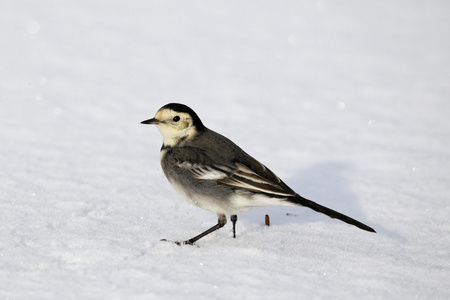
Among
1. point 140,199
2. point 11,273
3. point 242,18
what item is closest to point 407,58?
point 242,18

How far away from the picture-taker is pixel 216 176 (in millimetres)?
5570

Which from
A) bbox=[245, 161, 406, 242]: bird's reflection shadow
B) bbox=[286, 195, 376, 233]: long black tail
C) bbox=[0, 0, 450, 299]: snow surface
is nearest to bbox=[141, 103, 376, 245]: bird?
bbox=[286, 195, 376, 233]: long black tail

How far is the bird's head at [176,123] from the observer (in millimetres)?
5992

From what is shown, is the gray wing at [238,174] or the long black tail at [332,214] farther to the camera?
the gray wing at [238,174]

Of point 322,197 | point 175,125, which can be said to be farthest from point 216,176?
point 322,197

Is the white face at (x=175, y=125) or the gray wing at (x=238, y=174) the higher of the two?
the white face at (x=175, y=125)

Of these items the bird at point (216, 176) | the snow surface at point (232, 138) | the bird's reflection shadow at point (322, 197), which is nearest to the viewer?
the snow surface at point (232, 138)

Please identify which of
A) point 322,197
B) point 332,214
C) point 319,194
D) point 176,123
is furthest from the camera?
point 319,194

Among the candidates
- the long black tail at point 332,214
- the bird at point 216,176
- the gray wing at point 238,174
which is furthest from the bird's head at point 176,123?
the long black tail at point 332,214

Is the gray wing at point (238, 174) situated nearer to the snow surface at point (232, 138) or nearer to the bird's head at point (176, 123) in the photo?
the bird's head at point (176, 123)

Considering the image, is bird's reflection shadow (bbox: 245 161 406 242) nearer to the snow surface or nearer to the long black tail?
the snow surface

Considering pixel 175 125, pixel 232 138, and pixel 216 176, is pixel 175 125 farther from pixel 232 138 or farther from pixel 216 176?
pixel 232 138

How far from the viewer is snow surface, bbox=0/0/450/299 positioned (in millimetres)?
4741

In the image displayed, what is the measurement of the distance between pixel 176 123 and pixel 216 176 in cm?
79
